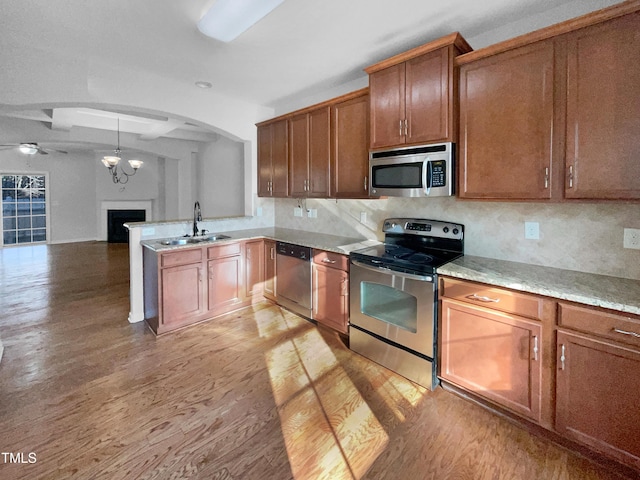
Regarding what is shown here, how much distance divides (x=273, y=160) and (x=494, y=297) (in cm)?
303

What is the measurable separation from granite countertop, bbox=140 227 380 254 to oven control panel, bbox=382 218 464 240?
30cm

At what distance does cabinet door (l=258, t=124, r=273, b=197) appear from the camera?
406cm

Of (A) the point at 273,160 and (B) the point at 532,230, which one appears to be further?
(A) the point at 273,160

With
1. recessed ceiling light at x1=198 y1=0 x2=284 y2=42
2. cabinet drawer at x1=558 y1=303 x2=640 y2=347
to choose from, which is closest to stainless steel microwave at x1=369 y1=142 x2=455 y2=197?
cabinet drawer at x1=558 y1=303 x2=640 y2=347

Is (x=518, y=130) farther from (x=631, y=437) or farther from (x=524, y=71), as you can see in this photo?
(x=631, y=437)

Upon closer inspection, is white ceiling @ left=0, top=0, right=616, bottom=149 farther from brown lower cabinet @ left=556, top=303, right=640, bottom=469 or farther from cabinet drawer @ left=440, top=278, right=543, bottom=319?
brown lower cabinet @ left=556, top=303, right=640, bottom=469

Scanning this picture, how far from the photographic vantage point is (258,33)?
2.41 m

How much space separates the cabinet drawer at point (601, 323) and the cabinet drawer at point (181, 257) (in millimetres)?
3061

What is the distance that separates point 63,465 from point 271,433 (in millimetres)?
1074

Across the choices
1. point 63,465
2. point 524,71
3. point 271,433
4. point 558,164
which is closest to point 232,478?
point 271,433

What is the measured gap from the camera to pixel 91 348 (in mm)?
2838

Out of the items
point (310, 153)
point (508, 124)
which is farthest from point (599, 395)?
point (310, 153)

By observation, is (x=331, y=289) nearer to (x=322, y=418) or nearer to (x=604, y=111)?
(x=322, y=418)

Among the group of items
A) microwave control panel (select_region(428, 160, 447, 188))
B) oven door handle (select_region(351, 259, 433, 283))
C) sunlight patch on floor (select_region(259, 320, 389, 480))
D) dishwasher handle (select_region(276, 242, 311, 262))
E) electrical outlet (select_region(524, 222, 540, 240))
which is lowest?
sunlight patch on floor (select_region(259, 320, 389, 480))
